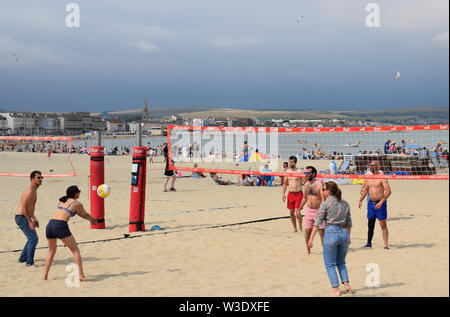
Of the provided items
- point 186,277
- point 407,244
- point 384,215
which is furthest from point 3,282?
point 407,244

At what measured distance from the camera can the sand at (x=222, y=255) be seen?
18.7ft

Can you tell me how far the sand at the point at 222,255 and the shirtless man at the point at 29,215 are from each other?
263mm

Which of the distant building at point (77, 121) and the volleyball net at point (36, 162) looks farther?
the distant building at point (77, 121)

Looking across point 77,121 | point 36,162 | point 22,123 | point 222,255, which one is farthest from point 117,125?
point 222,255

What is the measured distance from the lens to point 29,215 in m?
6.55

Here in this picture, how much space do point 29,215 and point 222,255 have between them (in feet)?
9.46

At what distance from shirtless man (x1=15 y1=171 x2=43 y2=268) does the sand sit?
0.86 ft

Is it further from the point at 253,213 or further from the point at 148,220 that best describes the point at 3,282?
the point at 253,213

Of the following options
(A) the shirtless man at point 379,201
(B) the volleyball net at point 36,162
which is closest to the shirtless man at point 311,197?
(A) the shirtless man at point 379,201

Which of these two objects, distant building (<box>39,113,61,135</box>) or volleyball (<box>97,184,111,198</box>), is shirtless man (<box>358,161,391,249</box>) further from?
distant building (<box>39,113,61,135</box>)

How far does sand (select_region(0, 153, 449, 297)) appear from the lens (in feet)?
18.7

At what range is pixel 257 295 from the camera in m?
5.46

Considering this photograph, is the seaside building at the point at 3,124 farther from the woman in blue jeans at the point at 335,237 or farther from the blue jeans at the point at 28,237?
the woman in blue jeans at the point at 335,237

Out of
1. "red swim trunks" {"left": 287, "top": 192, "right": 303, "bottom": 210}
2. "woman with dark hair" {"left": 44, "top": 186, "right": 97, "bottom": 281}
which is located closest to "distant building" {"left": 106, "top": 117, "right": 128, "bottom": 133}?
"red swim trunks" {"left": 287, "top": 192, "right": 303, "bottom": 210}
